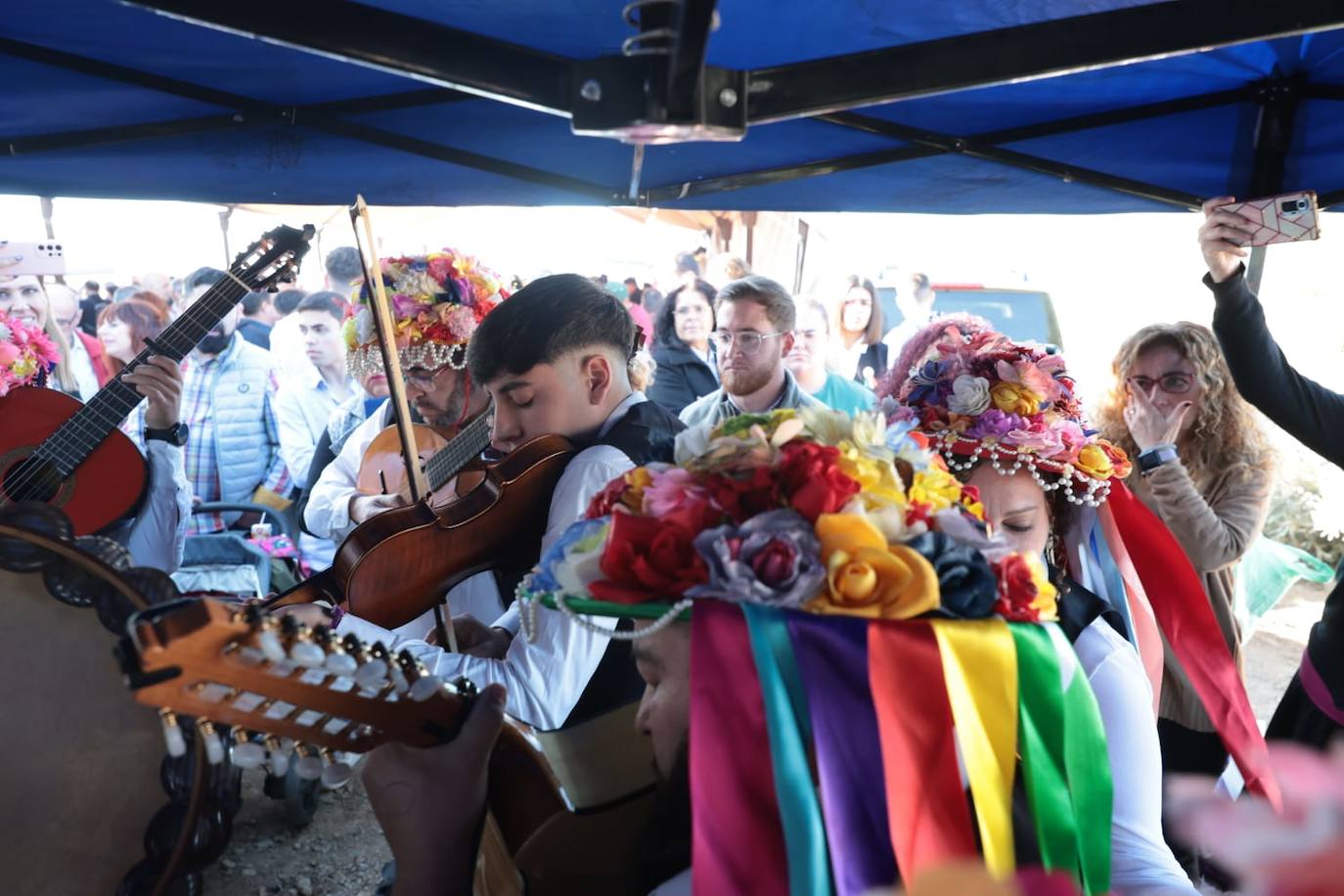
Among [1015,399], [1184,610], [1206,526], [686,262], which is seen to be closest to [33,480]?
[1015,399]

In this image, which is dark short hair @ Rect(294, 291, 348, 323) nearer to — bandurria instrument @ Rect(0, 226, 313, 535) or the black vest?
bandurria instrument @ Rect(0, 226, 313, 535)

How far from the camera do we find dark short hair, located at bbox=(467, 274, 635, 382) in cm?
222

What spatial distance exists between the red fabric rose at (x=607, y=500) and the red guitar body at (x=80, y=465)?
2108 mm

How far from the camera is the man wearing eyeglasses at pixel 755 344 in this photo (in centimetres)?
457

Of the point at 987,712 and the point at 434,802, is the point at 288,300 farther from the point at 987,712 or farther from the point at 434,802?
the point at 987,712

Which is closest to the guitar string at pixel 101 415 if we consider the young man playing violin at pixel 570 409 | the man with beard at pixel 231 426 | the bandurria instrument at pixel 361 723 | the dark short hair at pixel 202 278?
the young man playing violin at pixel 570 409

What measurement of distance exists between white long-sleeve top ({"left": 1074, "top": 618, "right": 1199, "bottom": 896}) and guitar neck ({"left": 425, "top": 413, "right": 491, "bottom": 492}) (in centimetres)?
170

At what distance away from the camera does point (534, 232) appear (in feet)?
49.4

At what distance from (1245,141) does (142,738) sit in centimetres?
318

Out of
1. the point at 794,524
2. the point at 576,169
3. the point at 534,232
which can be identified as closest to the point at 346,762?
the point at 794,524

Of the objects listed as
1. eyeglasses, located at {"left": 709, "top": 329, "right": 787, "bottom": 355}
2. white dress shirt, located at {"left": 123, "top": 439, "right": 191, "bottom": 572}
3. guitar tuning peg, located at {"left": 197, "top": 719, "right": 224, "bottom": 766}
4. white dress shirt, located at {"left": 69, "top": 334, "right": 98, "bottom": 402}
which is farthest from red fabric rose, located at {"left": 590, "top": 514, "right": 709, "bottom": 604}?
white dress shirt, located at {"left": 69, "top": 334, "right": 98, "bottom": 402}

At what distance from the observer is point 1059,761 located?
1260 millimetres

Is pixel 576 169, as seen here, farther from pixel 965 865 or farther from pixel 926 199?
pixel 965 865

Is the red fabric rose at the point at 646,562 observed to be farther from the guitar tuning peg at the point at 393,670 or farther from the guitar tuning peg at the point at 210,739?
the guitar tuning peg at the point at 210,739
